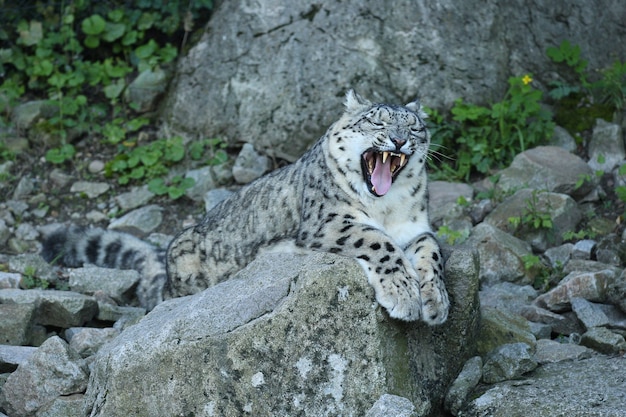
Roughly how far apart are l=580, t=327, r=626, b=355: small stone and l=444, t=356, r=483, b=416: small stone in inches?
26.5

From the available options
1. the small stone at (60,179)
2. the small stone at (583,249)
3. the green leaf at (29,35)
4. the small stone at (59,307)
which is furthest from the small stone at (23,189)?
the small stone at (583,249)

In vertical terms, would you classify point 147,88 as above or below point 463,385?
below

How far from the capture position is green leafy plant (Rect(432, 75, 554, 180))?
288 inches

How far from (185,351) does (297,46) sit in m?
4.36

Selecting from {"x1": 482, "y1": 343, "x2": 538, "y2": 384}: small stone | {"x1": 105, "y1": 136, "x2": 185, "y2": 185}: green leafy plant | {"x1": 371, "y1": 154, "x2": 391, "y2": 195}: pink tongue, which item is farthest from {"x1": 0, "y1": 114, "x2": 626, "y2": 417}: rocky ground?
{"x1": 371, "y1": 154, "x2": 391, "y2": 195}: pink tongue

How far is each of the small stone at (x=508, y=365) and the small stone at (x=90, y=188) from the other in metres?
4.41

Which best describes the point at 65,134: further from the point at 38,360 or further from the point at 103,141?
the point at 38,360

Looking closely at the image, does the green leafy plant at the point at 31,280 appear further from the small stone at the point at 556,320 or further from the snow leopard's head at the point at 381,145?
the small stone at the point at 556,320

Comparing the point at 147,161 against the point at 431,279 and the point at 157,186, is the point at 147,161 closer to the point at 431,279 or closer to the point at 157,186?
the point at 157,186

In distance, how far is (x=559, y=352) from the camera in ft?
14.9

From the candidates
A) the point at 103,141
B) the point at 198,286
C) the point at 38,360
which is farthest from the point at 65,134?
the point at 38,360

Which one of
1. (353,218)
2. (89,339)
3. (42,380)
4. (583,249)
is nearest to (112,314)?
(89,339)

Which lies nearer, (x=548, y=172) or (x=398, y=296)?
(x=398, y=296)

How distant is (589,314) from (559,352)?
25.2 inches
